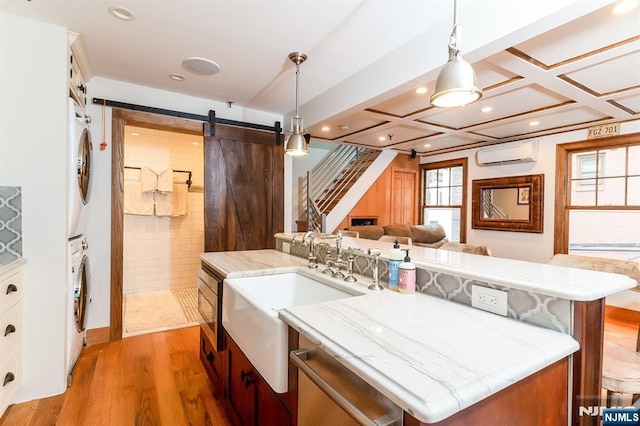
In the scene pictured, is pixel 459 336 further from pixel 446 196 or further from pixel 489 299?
pixel 446 196

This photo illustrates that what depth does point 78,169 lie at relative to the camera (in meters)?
2.28

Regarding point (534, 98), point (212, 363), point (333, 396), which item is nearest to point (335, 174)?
point (534, 98)

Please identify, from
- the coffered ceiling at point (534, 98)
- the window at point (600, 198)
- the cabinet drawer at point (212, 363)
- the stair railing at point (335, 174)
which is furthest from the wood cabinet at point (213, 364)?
the window at point (600, 198)

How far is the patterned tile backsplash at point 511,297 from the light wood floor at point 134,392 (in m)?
1.42

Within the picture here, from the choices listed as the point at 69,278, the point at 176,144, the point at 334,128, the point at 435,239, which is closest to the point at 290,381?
the point at 69,278

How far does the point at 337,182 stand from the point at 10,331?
5.29 metres

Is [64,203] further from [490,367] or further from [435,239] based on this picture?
[435,239]

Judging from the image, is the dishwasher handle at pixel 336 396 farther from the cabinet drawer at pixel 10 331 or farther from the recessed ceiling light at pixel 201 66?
the recessed ceiling light at pixel 201 66

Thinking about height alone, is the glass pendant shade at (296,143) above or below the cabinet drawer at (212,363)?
above

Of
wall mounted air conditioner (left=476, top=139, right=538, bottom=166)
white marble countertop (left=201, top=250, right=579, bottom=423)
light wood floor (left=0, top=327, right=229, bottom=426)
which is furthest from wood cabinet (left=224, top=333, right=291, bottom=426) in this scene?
wall mounted air conditioner (left=476, top=139, right=538, bottom=166)

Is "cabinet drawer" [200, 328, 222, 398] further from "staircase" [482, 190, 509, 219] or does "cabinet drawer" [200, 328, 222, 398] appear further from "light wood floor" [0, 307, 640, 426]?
"staircase" [482, 190, 509, 219]

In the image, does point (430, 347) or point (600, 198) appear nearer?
point (430, 347)

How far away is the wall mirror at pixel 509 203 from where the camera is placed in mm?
4723

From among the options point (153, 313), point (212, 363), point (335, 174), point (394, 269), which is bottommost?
point (153, 313)
